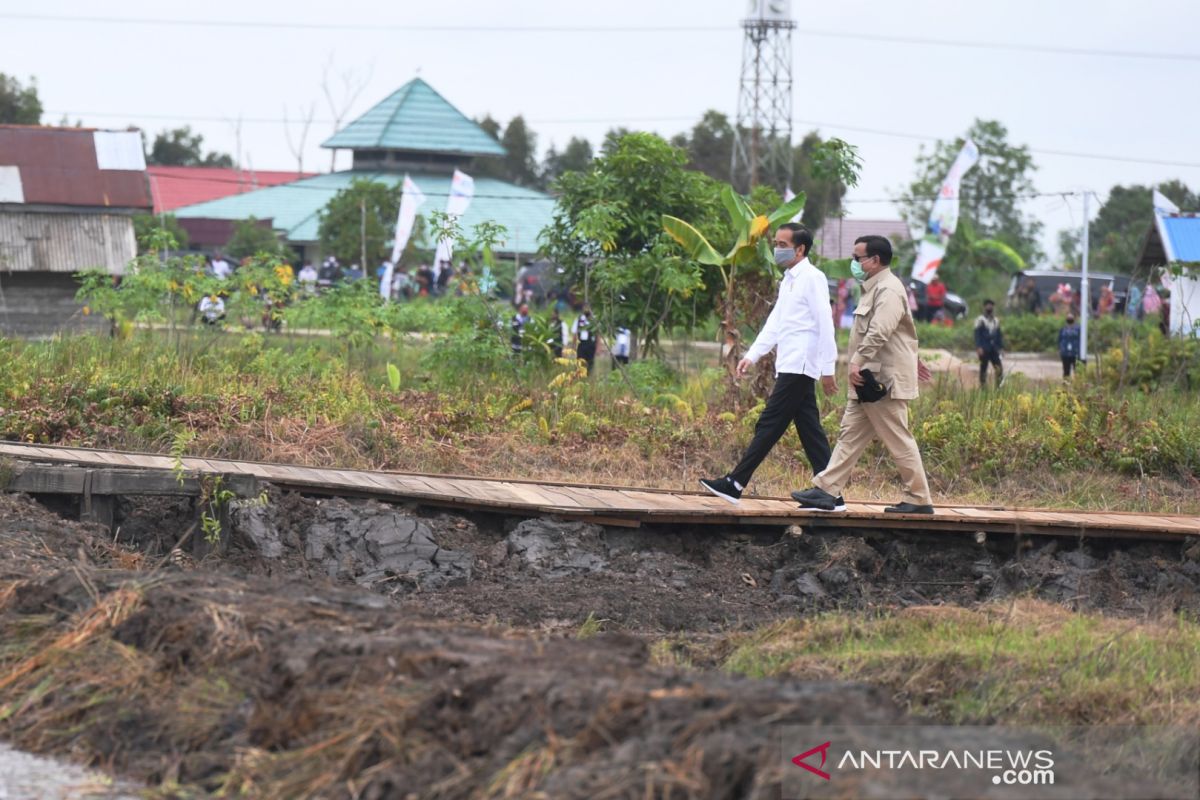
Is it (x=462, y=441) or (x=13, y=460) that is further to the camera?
(x=462, y=441)

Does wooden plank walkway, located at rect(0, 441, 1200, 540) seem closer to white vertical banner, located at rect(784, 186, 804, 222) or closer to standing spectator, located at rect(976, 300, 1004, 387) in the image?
Answer: white vertical banner, located at rect(784, 186, 804, 222)

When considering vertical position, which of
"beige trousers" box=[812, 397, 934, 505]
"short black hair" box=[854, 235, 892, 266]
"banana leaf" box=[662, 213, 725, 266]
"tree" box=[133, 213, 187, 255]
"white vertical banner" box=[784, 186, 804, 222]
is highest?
"tree" box=[133, 213, 187, 255]

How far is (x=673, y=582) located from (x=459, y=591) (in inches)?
57.2

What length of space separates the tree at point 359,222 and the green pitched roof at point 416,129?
7.81 metres

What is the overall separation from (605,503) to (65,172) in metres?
17.4

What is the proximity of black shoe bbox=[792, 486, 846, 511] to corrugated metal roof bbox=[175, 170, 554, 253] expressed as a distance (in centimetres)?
3747

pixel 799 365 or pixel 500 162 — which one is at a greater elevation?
pixel 500 162

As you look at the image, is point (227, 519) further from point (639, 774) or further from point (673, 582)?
point (639, 774)

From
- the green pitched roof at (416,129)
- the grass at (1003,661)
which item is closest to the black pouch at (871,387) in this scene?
the grass at (1003,661)

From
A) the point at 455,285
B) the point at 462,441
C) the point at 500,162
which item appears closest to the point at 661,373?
the point at 455,285

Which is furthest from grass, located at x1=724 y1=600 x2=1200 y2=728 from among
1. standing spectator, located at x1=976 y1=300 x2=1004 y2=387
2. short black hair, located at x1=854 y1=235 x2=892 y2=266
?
standing spectator, located at x1=976 y1=300 x2=1004 y2=387

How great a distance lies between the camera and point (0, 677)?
6207mm

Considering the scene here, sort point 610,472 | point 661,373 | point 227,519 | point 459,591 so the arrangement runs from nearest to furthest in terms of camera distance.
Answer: point 459,591 → point 227,519 → point 610,472 → point 661,373

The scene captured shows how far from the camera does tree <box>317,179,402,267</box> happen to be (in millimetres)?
45031
